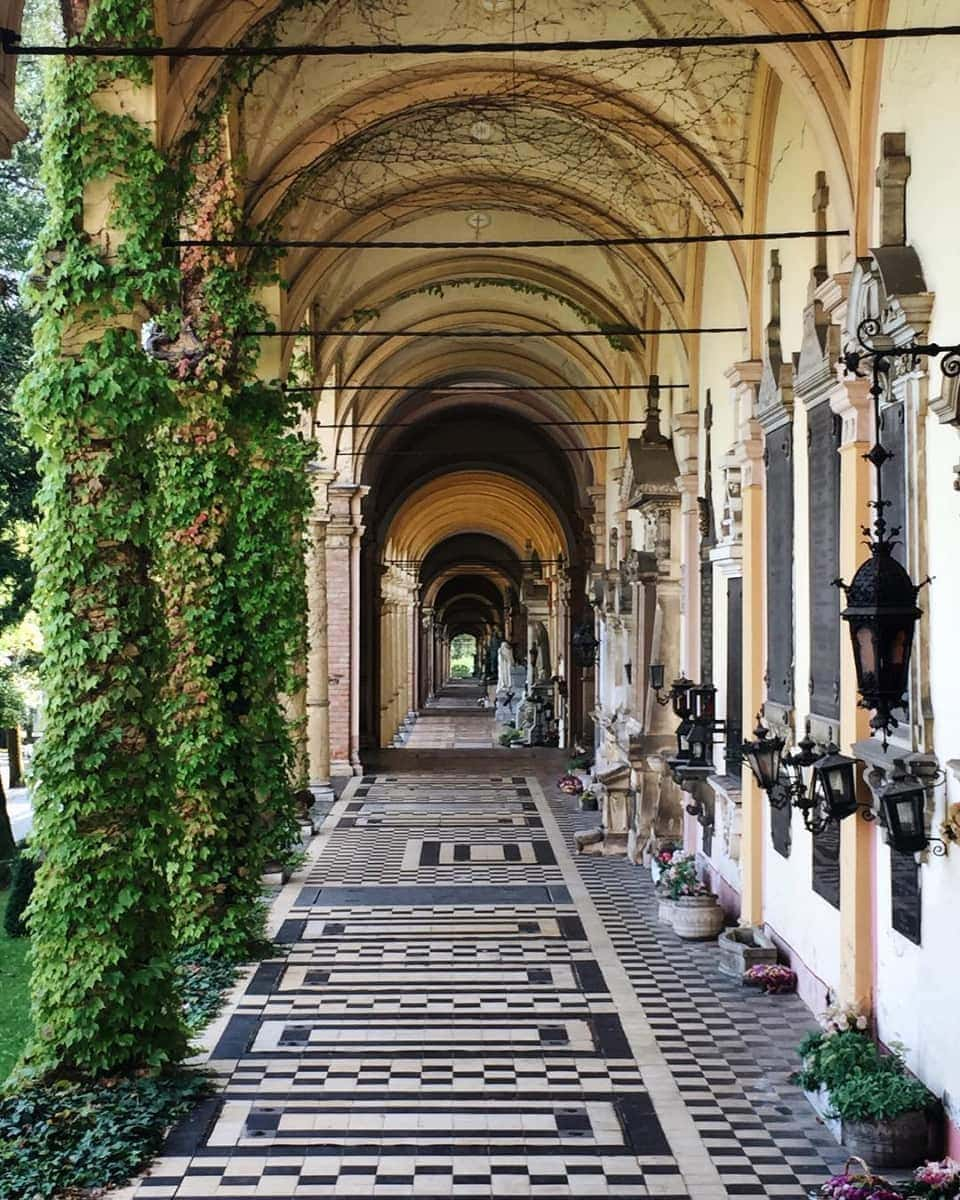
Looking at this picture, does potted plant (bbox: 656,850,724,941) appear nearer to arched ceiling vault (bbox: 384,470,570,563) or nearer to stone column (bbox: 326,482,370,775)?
stone column (bbox: 326,482,370,775)

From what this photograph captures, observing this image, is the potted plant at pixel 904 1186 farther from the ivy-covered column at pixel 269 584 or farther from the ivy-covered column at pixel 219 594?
the ivy-covered column at pixel 269 584

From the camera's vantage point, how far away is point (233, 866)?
12172 millimetres

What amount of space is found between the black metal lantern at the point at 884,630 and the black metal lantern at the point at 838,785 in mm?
1790

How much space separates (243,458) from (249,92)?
332 cm

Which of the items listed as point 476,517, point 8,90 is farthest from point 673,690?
point 476,517

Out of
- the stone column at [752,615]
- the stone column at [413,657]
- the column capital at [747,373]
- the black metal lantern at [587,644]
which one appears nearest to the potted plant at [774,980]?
the stone column at [752,615]

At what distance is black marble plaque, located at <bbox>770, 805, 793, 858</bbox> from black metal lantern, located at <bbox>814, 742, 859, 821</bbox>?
2565 millimetres

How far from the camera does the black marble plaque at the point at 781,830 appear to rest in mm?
11266

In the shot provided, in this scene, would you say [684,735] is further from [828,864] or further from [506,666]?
[506,666]

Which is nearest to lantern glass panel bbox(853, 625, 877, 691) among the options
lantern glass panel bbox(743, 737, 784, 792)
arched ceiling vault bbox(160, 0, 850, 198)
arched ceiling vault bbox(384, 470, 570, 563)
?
lantern glass panel bbox(743, 737, 784, 792)

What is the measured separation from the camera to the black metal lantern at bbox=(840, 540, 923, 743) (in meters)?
6.49

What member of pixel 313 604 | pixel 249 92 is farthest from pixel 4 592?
pixel 249 92

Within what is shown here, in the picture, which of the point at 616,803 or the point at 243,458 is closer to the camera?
the point at 243,458

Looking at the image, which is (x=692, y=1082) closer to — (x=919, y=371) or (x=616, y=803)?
(x=919, y=371)
